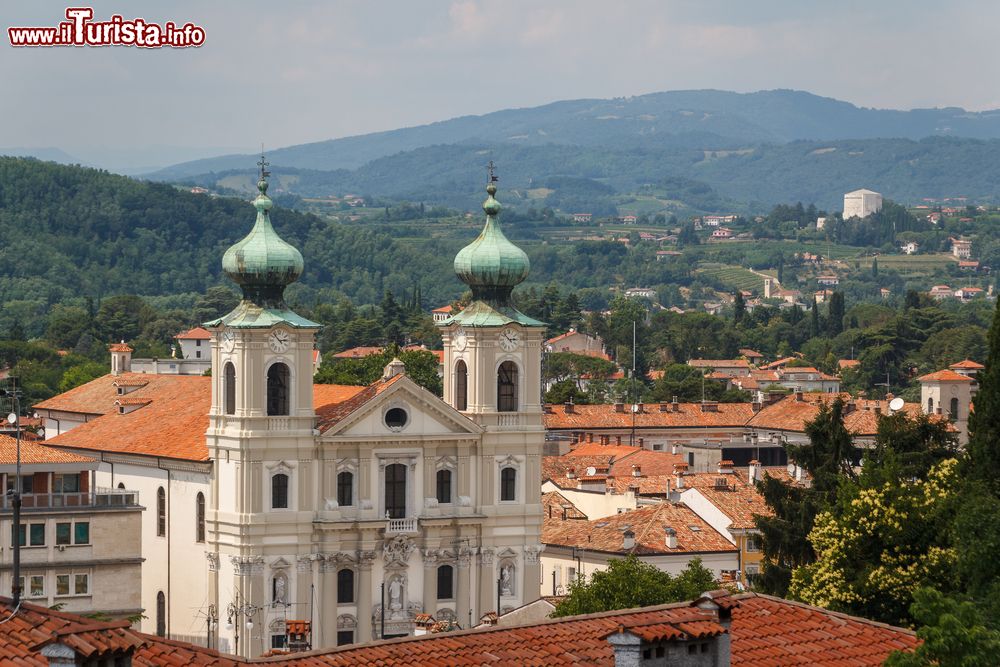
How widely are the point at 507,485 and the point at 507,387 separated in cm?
279

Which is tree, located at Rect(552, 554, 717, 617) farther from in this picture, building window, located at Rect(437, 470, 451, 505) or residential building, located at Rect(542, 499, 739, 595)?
residential building, located at Rect(542, 499, 739, 595)

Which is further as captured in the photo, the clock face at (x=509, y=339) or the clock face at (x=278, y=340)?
the clock face at (x=509, y=339)

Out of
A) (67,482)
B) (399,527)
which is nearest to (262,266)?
(399,527)

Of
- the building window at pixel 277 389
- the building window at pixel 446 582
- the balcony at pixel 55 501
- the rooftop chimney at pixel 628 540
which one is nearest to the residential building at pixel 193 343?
the rooftop chimney at pixel 628 540

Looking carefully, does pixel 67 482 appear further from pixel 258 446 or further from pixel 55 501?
pixel 258 446

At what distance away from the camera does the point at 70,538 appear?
6266 cm

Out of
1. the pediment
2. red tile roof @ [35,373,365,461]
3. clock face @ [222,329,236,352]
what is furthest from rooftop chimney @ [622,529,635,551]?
clock face @ [222,329,236,352]

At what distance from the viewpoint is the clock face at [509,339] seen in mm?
75562

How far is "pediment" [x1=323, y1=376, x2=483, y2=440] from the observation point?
240 ft

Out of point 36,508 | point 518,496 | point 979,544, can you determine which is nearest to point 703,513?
point 518,496

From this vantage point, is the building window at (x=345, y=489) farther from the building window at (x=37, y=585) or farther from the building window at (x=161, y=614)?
the building window at (x=37, y=585)

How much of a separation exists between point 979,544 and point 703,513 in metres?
41.4

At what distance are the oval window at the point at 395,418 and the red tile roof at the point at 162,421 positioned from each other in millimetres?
2189

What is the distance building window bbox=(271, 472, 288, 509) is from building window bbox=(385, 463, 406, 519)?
3025 millimetres
